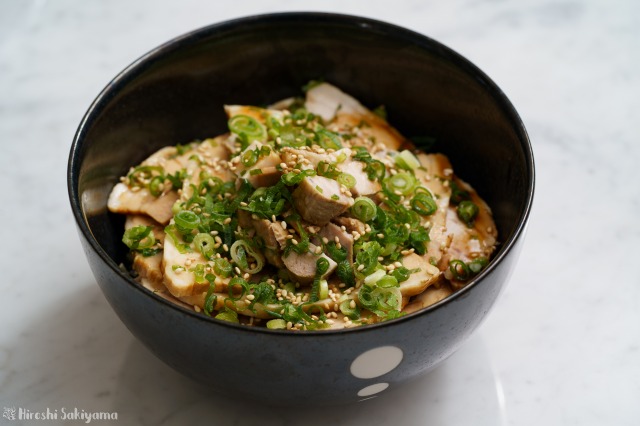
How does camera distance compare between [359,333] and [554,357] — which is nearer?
[359,333]

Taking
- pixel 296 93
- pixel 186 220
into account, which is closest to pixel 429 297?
pixel 186 220

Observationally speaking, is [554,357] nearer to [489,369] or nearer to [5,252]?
[489,369]

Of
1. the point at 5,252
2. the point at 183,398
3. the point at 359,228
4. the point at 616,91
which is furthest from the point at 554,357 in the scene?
the point at 5,252

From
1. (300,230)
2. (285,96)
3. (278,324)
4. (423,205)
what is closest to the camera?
(278,324)

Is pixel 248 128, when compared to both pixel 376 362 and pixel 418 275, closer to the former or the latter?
pixel 418 275

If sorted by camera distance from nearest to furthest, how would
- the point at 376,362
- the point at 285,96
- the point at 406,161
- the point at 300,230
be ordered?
the point at 376,362, the point at 300,230, the point at 406,161, the point at 285,96

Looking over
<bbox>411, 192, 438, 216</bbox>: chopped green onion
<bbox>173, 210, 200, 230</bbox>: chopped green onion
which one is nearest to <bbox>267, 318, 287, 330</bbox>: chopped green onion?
<bbox>173, 210, 200, 230</bbox>: chopped green onion

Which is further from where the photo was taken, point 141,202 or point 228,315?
point 141,202
